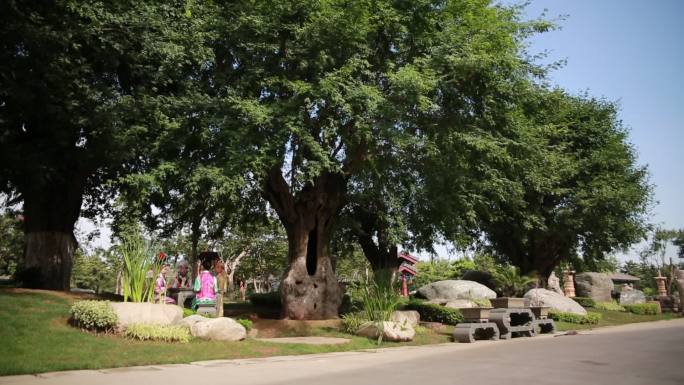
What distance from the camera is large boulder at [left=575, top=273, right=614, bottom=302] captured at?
4275 centimetres

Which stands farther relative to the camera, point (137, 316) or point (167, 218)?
point (167, 218)

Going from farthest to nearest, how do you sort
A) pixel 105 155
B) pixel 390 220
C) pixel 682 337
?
pixel 390 220 < pixel 105 155 < pixel 682 337

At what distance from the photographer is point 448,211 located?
1881cm

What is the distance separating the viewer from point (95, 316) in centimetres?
1163

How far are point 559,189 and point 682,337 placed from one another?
17681mm

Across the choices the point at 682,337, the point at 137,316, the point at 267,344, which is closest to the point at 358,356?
the point at 267,344

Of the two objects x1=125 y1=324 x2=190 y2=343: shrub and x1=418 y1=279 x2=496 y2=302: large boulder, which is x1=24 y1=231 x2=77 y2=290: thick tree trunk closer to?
x1=125 y1=324 x2=190 y2=343: shrub

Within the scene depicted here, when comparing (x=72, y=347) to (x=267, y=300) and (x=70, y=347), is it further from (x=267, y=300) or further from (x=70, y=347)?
(x=267, y=300)

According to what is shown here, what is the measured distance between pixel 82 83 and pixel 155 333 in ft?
29.2

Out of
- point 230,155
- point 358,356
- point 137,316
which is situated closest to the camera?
point 358,356

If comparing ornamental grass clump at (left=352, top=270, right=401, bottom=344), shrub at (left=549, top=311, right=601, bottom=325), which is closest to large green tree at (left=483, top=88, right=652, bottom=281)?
shrub at (left=549, top=311, right=601, bottom=325)

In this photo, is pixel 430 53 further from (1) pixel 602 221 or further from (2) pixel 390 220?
(1) pixel 602 221

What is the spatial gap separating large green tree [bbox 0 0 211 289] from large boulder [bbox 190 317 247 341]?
632cm

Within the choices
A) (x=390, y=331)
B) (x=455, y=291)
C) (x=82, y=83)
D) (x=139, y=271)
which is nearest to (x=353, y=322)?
(x=390, y=331)
